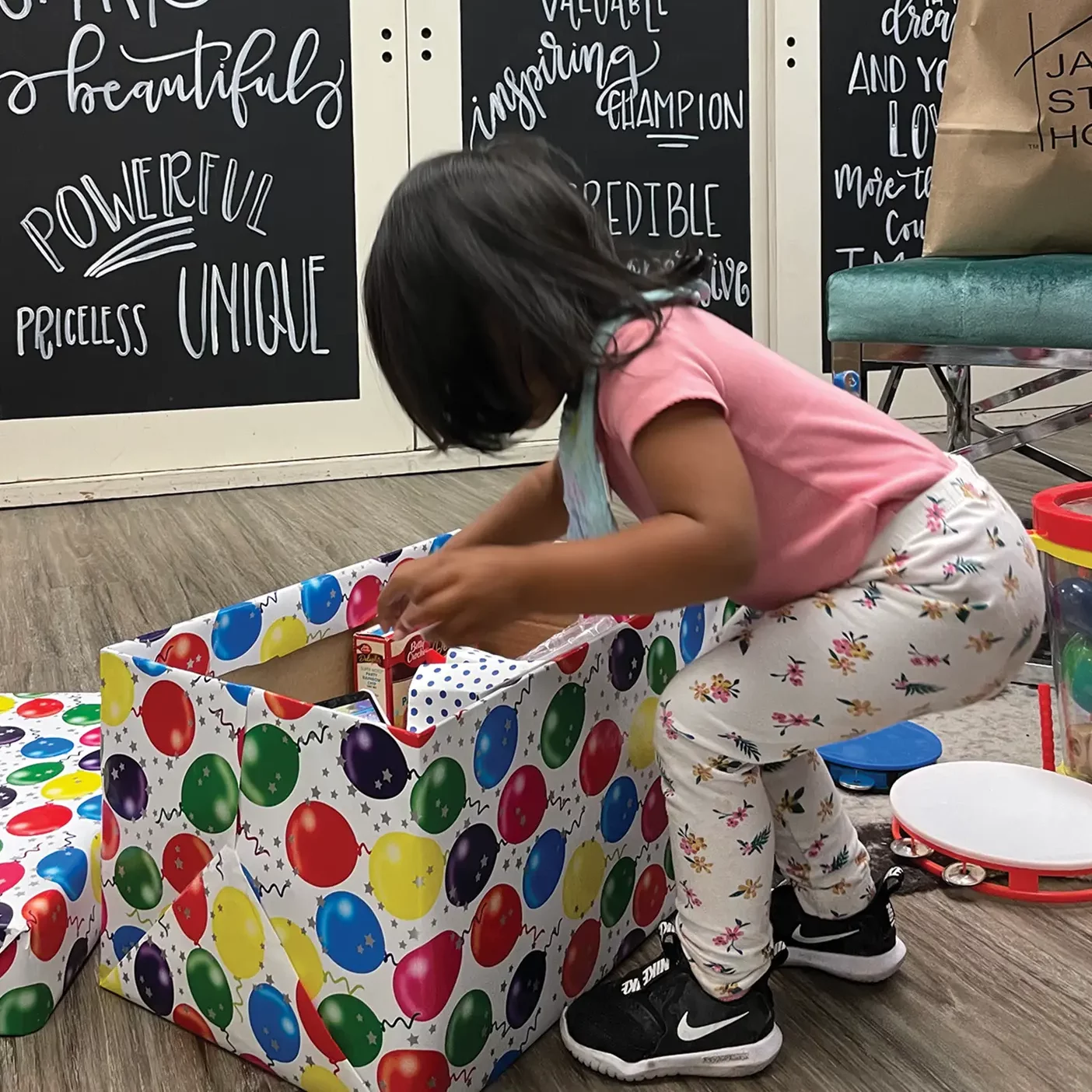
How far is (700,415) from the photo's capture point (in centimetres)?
71

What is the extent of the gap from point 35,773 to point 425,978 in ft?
1.96

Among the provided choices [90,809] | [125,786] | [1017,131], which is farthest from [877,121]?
[125,786]

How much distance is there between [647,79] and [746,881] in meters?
2.45

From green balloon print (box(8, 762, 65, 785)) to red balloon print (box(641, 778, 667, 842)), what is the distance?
1.87 feet

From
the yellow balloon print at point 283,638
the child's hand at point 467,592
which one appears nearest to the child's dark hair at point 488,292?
the child's hand at point 467,592

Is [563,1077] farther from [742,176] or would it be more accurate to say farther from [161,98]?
[742,176]

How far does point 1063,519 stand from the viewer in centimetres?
116

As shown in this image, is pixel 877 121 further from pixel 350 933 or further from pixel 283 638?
pixel 350 933

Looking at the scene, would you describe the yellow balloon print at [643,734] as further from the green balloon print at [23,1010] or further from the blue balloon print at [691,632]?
the green balloon print at [23,1010]

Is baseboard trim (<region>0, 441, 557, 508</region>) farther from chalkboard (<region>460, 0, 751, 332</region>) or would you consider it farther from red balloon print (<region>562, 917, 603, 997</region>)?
red balloon print (<region>562, 917, 603, 997</region>)

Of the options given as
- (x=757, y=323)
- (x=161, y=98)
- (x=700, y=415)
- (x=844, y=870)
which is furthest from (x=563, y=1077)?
(x=757, y=323)

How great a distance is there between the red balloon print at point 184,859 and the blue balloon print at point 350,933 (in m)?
0.11

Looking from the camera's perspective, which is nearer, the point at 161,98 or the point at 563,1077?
the point at 563,1077

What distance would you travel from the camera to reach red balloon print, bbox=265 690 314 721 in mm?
758
